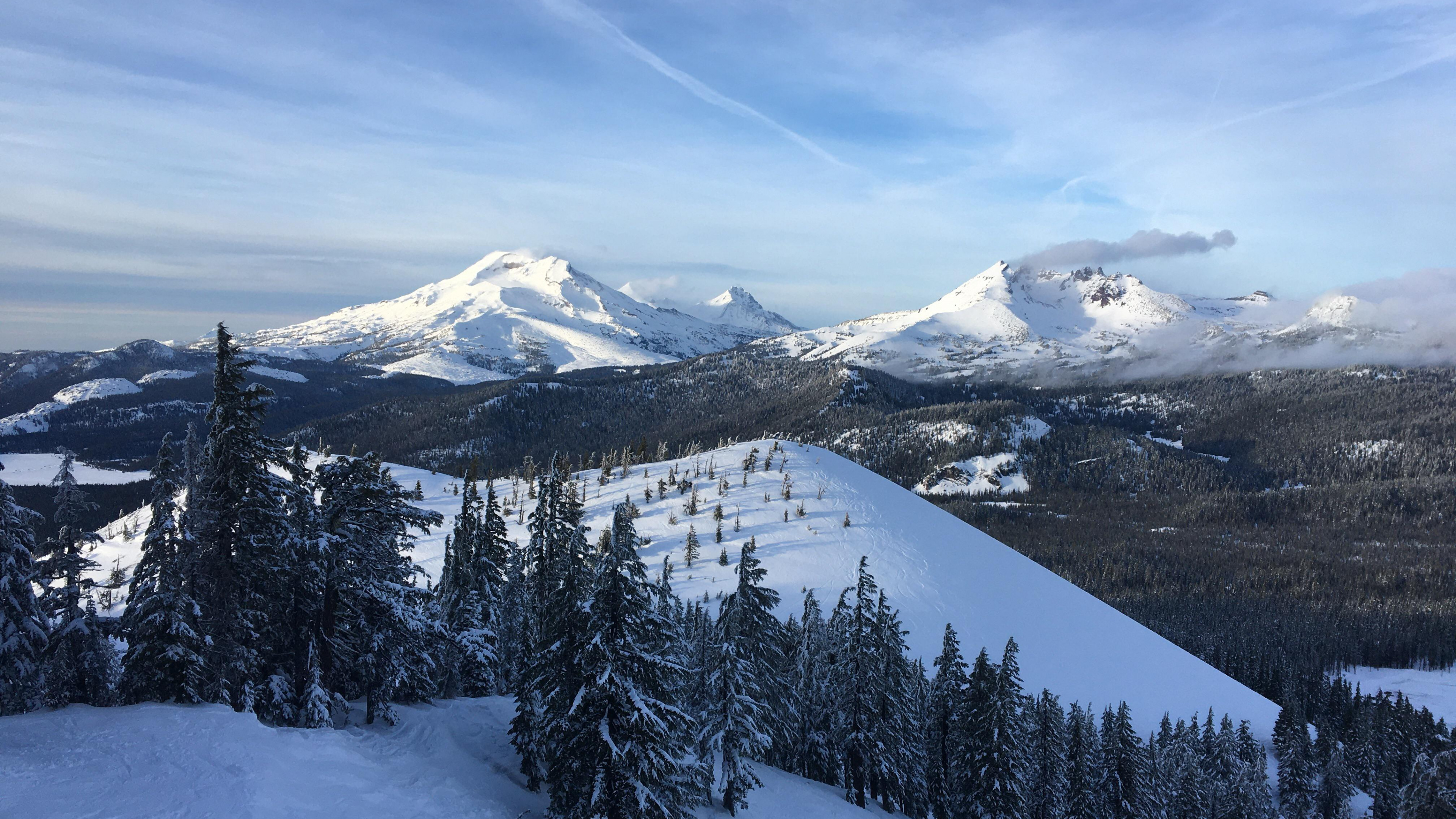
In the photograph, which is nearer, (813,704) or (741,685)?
(741,685)

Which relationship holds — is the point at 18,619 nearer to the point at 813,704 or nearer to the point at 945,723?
the point at 813,704

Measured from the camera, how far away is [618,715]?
19.7 m

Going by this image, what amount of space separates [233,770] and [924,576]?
6080 cm

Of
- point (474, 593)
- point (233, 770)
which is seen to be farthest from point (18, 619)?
point (474, 593)

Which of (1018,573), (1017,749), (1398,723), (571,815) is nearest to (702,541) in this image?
(1018,573)

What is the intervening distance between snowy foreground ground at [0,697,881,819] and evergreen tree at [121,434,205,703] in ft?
2.63

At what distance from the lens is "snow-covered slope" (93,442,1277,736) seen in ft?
205

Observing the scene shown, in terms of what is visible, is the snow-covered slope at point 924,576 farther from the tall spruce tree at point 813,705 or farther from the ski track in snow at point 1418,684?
the ski track in snow at point 1418,684

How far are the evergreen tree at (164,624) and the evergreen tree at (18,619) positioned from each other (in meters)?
2.26

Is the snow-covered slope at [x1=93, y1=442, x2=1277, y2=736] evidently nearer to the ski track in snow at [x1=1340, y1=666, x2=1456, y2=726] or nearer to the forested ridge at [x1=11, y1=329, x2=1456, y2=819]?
the forested ridge at [x1=11, y1=329, x2=1456, y2=819]

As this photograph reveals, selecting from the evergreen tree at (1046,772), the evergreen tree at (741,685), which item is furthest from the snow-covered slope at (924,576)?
the evergreen tree at (741,685)

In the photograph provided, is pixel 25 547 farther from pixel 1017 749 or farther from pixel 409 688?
pixel 1017 749

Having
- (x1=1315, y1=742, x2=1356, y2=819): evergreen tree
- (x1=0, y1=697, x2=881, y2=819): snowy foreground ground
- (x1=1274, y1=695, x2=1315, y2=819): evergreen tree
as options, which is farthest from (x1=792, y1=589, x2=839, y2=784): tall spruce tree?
(x1=1315, y1=742, x2=1356, y2=819): evergreen tree

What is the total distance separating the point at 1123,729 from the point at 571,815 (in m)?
38.1
